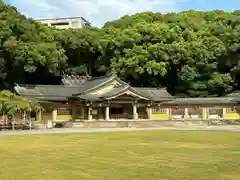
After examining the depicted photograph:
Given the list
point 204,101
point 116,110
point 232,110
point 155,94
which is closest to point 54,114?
point 116,110

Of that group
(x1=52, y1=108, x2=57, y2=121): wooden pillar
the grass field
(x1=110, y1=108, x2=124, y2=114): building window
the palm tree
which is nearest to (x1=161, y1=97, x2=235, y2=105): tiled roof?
(x1=110, y1=108, x2=124, y2=114): building window

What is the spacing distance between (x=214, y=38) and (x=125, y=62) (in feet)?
37.7

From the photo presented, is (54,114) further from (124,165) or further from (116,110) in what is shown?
(124,165)

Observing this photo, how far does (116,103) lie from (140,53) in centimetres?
864

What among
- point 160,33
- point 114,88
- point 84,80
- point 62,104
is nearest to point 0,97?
point 62,104

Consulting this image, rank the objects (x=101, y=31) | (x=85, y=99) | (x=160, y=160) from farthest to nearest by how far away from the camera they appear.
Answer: (x=101, y=31) → (x=85, y=99) → (x=160, y=160)

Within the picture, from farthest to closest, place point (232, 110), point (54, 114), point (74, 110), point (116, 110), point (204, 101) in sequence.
A: 1. point (232, 110)
2. point (204, 101)
3. point (116, 110)
4. point (74, 110)
5. point (54, 114)

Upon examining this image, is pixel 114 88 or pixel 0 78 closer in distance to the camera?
pixel 114 88

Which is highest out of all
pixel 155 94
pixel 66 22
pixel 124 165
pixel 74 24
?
pixel 66 22

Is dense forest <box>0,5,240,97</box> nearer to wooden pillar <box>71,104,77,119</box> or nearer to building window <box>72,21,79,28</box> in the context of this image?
wooden pillar <box>71,104,77,119</box>

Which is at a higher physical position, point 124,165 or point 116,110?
point 116,110

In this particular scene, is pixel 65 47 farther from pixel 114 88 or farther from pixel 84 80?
pixel 114 88

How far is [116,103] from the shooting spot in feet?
139

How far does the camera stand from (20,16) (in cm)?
4675
